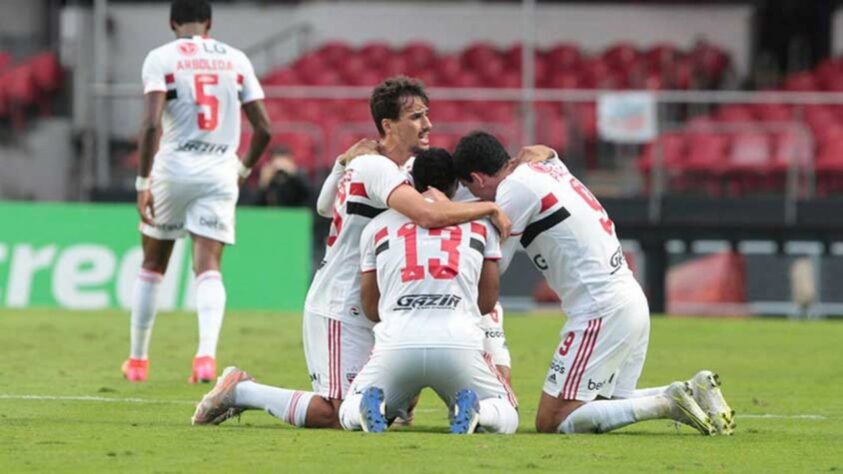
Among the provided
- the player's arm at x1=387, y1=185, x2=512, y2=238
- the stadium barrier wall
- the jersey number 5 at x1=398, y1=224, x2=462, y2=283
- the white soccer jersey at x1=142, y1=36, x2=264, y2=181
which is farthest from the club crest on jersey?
the stadium barrier wall

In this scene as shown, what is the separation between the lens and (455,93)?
23.8 metres

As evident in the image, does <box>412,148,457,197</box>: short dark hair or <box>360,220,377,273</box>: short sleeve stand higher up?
<box>412,148,457,197</box>: short dark hair

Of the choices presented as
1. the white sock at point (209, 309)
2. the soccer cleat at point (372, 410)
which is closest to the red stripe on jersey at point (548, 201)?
the soccer cleat at point (372, 410)

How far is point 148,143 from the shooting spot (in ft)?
37.9

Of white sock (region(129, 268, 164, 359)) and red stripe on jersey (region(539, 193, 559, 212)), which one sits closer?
red stripe on jersey (region(539, 193, 559, 212))

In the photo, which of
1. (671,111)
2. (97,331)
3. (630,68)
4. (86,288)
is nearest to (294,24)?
(630,68)

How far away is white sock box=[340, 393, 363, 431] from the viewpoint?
858cm

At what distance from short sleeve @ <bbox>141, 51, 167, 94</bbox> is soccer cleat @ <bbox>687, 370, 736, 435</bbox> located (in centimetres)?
451

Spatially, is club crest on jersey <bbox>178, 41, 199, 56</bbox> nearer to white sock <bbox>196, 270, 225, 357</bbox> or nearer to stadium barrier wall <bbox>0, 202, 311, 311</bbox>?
white sock <bbox>196, 270, 225, 357</bbox>

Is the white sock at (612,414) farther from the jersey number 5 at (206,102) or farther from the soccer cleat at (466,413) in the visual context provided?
the jersey number 5 at (206,102)

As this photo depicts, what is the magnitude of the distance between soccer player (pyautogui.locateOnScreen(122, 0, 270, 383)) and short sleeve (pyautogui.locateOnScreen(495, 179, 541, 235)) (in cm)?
339

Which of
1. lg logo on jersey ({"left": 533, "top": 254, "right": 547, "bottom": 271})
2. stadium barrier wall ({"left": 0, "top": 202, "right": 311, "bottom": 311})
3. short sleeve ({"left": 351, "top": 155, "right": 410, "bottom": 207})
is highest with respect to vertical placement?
short sleeve ({"left": 351, "top": 155, "right": 410, "bottom": 207})

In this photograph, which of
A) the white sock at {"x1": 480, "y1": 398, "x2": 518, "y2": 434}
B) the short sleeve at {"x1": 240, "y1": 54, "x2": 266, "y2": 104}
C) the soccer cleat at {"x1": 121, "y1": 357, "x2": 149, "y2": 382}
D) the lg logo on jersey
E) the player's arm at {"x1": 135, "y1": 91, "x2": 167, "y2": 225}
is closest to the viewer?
the white sock at {"x1": 480, "y1": 398, "x2": 518, "y2": 434}

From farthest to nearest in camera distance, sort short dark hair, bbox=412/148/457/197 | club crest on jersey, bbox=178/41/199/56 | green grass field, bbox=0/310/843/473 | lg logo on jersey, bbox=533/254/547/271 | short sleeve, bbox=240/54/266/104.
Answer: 1. short sleeve, bbox=240/54/266/104
2. club crest on jersey, bbox=178/41/199/56
3. lg logo on jersey, bbox=533/254/547/271
4. short dark hair, bbox=412/148/457/197
5. green grass field, bbox=0/310/843/473
